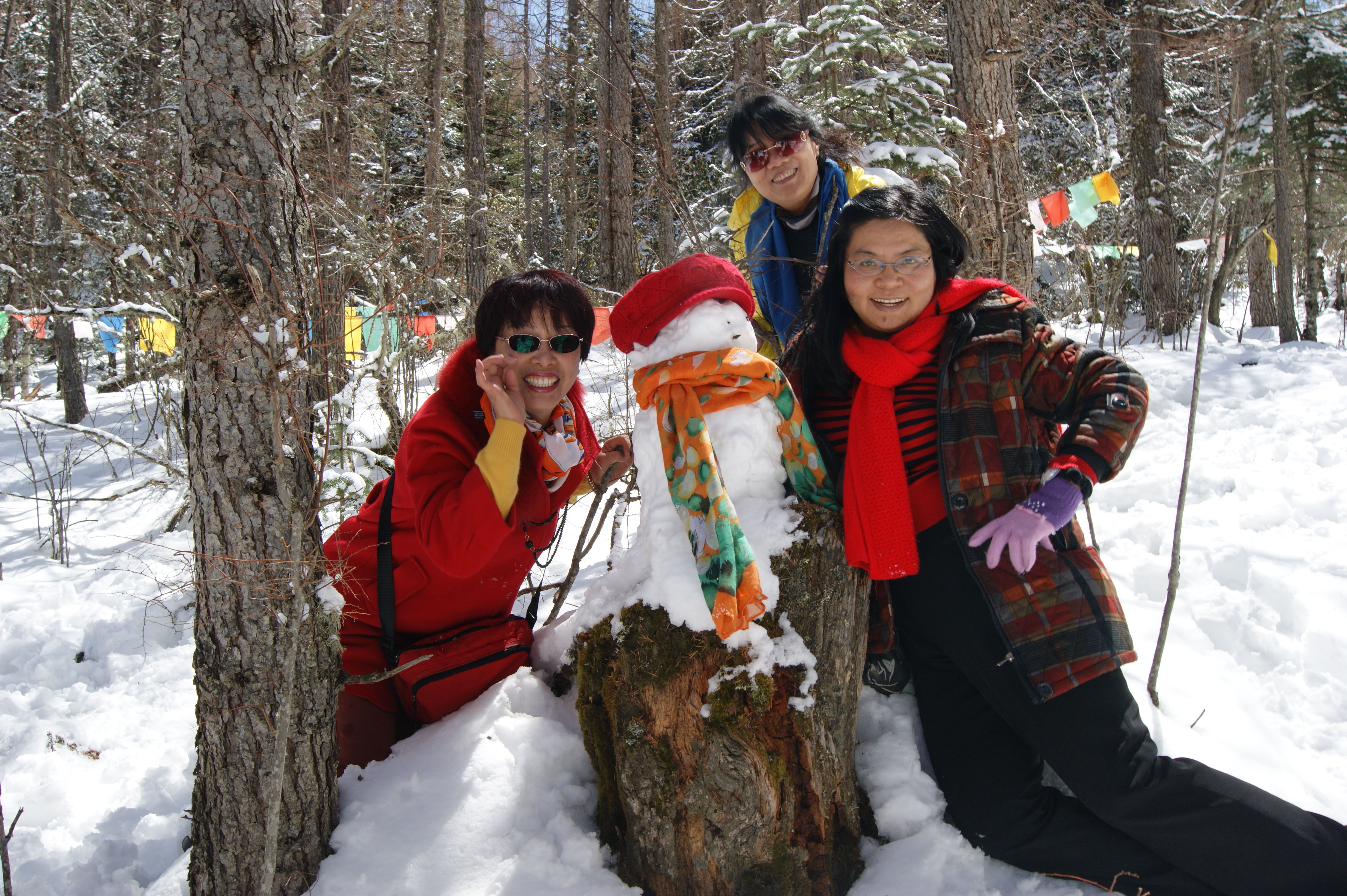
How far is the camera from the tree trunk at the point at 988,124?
15.2ft

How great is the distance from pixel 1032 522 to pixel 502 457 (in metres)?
1.40

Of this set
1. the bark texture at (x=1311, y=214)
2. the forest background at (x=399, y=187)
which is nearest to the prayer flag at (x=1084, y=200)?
the forest background at (x=399, y=187)

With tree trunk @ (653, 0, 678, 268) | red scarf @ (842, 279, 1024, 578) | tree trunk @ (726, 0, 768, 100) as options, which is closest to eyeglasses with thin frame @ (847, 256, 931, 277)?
red scarf @ (842, 279, 1024, 578)

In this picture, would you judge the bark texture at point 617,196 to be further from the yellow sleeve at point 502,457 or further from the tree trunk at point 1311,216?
the tree trunk at point 1311,216

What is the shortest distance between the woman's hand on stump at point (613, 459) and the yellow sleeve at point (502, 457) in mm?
601

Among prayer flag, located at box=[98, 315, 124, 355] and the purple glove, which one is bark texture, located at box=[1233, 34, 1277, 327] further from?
prayer flag, located at box=[98, 315, 124, 355]

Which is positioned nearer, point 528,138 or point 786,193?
point 786,193

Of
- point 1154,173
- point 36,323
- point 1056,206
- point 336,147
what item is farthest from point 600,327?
point 1154,173

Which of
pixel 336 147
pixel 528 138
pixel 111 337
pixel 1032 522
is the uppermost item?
pixel 528 138

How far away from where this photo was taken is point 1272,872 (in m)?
1.69

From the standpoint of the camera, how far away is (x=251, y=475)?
5.62 ft

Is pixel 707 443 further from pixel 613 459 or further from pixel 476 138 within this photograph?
pixel 476 138

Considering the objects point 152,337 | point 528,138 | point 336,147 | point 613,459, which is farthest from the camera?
point 528,138

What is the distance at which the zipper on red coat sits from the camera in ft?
6.29
